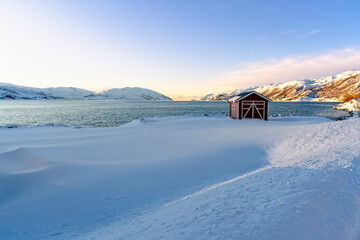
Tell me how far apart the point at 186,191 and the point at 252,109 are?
87.0ft

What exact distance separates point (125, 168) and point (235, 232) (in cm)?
908

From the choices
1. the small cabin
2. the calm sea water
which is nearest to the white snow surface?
the small cabin

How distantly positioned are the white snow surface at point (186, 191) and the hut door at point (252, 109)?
15830mm

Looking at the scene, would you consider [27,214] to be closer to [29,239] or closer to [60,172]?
[29,239]

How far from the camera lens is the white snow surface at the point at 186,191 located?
4629mm

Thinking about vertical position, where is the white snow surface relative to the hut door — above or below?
below

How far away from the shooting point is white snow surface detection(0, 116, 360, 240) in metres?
4.63

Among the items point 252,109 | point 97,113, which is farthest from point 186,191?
point 97,113

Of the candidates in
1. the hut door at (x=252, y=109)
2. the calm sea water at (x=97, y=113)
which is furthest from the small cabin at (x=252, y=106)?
the calm sea water at (x=97, y=113)

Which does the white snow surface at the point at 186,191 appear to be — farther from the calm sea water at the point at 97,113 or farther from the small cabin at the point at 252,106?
the calm sea water at the point at 97,113

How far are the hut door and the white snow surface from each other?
51.9 feet

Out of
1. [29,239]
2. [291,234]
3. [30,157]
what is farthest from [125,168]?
[291,234]

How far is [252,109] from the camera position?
105 ft

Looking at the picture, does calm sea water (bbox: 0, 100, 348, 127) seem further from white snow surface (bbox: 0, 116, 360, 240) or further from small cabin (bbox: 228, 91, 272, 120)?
white snow surface (bbox: 0, 116, 360, 240)
